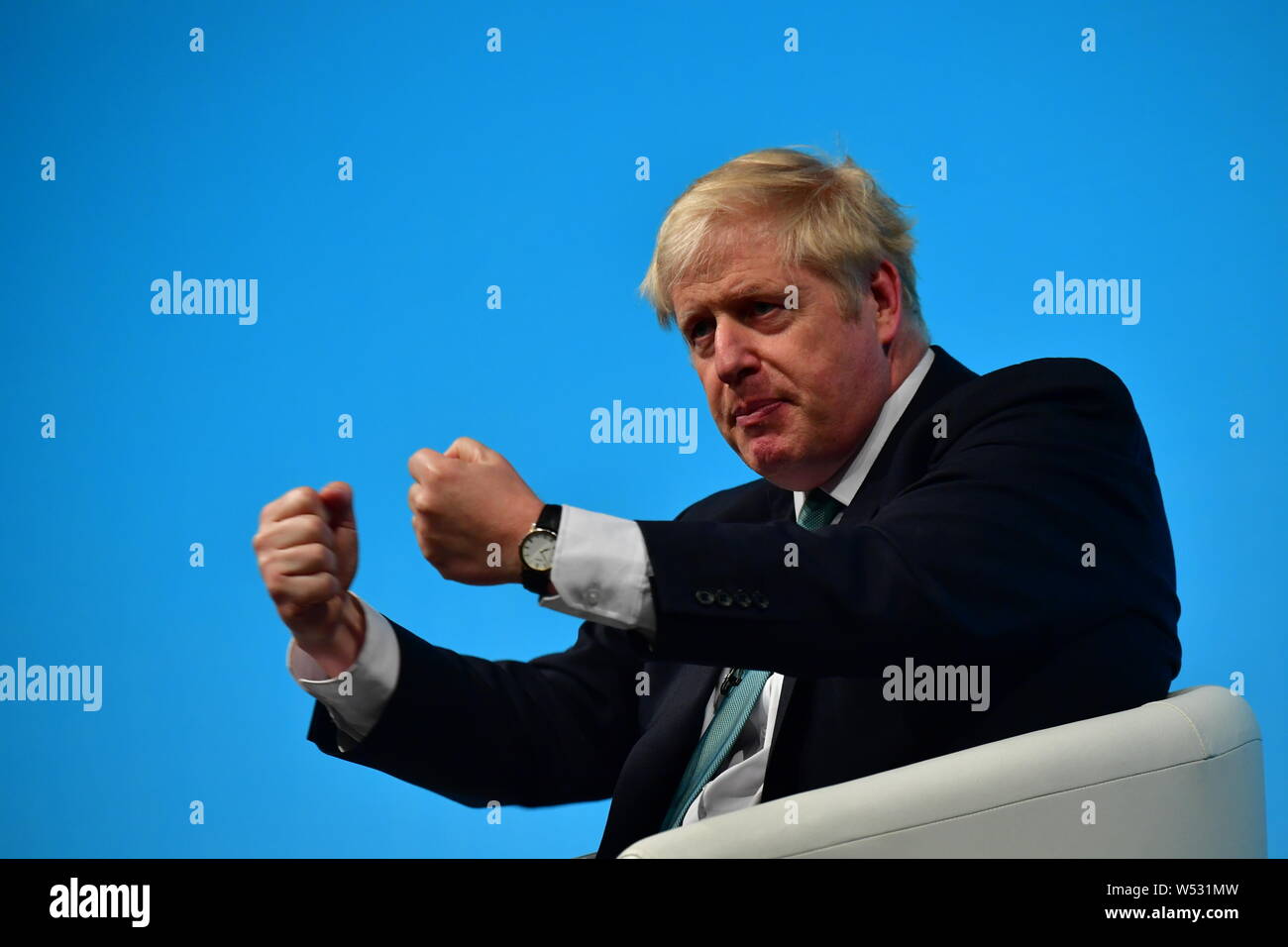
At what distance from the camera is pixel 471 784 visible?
5.90ft

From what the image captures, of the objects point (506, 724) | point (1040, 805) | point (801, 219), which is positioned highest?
point (801, 219)

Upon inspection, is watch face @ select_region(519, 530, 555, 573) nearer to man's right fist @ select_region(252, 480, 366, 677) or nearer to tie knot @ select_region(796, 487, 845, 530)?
man's right fist @ select_region(252, 480, 366, 677)

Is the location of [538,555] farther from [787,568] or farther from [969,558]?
[969,558]

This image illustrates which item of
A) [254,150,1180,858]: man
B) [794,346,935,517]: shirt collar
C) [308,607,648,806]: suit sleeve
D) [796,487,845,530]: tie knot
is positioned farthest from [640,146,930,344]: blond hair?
[308,607,648,806]: suit sleeve

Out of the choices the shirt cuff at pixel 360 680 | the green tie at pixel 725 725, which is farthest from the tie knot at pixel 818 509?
the shirt cuff at pixel 360 680

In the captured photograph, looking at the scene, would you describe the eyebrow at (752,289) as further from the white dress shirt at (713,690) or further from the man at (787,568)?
the white dress shirt at (713,690)

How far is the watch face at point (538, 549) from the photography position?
1.14m

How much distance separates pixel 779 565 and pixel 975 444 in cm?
36

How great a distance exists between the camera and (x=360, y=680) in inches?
63.8

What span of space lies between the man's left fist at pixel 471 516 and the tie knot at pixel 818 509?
2.05ft

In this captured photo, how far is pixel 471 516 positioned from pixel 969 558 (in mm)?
469

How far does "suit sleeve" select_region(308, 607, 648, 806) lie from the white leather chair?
0.59 meters

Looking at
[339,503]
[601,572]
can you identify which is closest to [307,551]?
[339,503]
